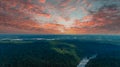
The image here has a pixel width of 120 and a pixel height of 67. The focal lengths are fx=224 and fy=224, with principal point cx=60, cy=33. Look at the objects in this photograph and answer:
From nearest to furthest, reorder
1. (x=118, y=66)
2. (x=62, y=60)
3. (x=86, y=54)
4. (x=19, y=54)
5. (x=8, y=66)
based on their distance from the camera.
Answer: (x=8, y=66)
(x=118, y=66)
(x=62, y=60)
(x=19, y=54)
(x=86, y=54)

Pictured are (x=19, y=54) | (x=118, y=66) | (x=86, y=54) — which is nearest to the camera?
(x=118, y=66)

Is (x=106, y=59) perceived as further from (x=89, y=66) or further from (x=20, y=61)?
(x=20, y=61)

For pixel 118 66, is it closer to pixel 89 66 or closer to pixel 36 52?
pixel 89 66

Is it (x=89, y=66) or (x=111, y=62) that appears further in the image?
(x=111, y=62)

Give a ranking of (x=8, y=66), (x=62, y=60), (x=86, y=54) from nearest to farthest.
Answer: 1. (x=8, y=66)
2. (x=62, y=60)
3. (x=86, y=54)

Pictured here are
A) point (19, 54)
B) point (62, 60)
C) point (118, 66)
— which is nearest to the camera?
point (118, 66)

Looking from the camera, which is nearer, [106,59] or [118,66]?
[118,66]

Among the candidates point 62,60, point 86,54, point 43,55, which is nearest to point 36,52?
point 43,55

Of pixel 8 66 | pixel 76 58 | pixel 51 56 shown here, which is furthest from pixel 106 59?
pixel 8 66
